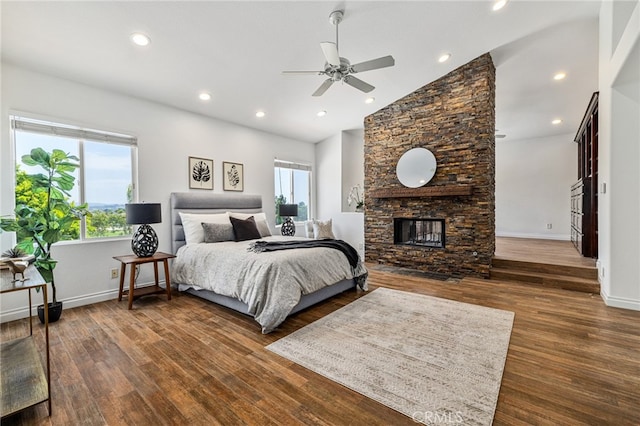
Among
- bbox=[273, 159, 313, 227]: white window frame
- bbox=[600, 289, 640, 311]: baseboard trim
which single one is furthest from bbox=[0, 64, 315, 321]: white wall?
bbox=[600, 289, 640, 311]: baseboard trim

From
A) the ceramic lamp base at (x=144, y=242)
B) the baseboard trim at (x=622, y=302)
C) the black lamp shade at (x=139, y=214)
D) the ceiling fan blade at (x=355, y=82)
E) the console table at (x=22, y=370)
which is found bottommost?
the baseboard trim at (x=622, y=302)

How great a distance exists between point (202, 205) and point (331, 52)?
10.2ft

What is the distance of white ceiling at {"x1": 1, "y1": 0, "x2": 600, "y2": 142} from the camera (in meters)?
2.68

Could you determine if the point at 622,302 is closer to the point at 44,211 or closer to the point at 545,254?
the point at 545,254

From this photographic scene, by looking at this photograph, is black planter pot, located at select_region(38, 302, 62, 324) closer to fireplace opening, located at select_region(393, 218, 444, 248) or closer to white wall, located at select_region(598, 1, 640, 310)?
fireplace opening, located at select_region(393, 218, 444, 248)

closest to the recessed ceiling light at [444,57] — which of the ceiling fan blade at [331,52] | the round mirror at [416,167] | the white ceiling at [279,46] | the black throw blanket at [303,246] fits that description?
the white ceiling at [279,46]

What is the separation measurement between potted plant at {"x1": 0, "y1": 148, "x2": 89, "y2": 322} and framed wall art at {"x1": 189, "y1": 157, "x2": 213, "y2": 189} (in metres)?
1.62

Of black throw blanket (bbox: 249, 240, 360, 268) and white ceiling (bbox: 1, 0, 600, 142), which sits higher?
white ceiling (bbox: 1, 0, 600, 142)

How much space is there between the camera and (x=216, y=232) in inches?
159

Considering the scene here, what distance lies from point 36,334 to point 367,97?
17.6 feet

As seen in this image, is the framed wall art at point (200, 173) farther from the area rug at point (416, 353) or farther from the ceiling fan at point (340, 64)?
the area rug at point (416, 353)

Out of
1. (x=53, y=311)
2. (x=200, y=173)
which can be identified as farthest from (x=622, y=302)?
(x=53, y=311)

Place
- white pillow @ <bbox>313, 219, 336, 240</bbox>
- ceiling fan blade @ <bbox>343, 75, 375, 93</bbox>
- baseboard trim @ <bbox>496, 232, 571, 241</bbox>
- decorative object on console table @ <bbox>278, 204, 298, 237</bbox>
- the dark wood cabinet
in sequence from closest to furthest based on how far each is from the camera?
ceiling fan blade @ <bbox>343, 75, 375, 93</bbox> < the dark wood cabinet < decorative object on console table @ <bbox>278, 204, 298, 237</bbox> < white pillow @ <bbox>313, 219, 336, 240</bbox> < baseboard trim @ <bbox>496, 232, 571, 241</bbox>

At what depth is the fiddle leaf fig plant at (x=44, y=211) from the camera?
2764mm
